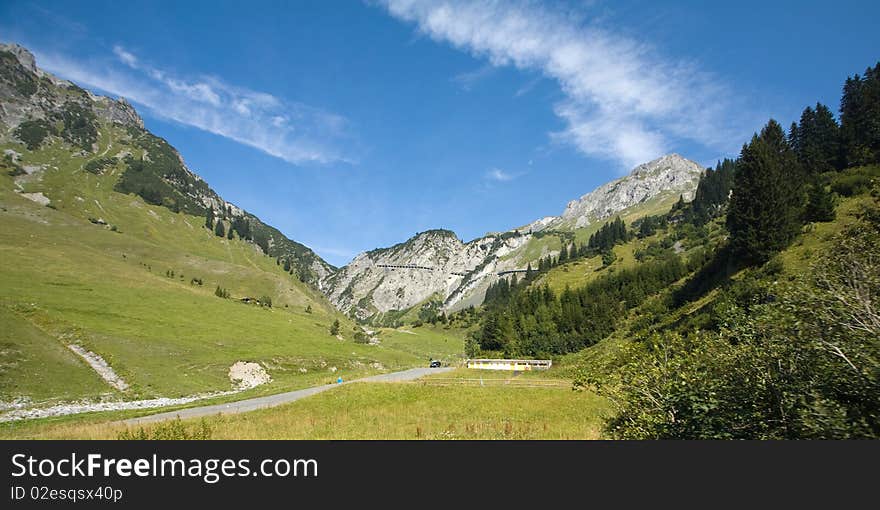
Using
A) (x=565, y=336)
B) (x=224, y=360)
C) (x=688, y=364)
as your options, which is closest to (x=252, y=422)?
(x=688, y=364)

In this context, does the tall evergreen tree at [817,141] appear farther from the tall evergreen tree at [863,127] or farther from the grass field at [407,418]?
the grass field at [407,418]

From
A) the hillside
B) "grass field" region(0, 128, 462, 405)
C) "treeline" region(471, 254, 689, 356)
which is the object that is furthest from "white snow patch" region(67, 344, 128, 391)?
"treeline" region(471, 254, 689, 356)

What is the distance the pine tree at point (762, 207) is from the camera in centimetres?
6153

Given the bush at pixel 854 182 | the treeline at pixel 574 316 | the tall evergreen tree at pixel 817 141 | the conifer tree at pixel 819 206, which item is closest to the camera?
the conifer tree at pixel 819 206

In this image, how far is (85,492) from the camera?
7.29 meters

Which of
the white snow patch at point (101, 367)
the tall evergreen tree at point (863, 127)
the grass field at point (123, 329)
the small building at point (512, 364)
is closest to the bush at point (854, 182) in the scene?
the tall evergreen tree at point (863, 127)

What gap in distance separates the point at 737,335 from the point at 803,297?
1793mm

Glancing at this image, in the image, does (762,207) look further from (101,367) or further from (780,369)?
(101,367)

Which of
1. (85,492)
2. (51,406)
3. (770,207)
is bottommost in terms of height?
(51,406)

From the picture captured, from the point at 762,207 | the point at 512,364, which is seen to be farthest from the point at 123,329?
the point at 762,207

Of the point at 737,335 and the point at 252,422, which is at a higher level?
the point at 737,335

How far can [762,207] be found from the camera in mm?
63219

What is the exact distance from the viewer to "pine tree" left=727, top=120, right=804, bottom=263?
61531mm

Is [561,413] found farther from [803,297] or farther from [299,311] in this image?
[299,311]
